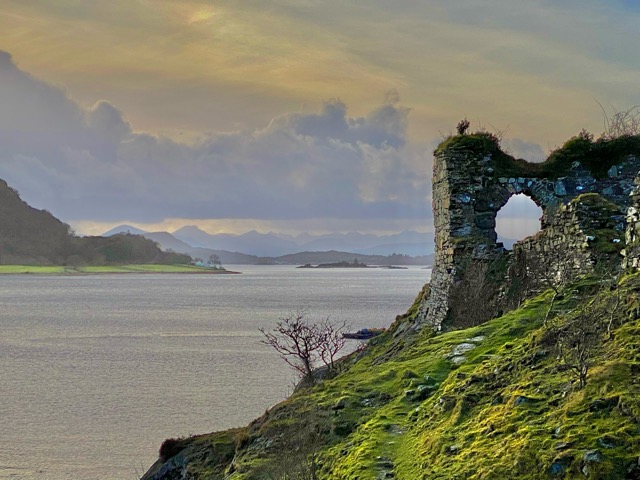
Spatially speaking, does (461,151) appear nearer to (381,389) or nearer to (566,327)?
(381,389)

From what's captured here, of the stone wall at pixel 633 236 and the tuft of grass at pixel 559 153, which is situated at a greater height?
the tuft of grass at pixel 559 153

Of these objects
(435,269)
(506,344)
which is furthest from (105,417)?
(506,344)

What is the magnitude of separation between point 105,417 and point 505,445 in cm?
2998

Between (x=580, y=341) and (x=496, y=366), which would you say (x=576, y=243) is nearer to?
(x=496, y=366)

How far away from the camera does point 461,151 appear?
20.0 metres

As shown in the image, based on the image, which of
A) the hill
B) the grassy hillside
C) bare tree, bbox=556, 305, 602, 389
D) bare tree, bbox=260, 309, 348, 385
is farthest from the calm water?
bare tree, bbox=556, 305, 602, 389

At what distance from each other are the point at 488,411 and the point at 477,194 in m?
12.3

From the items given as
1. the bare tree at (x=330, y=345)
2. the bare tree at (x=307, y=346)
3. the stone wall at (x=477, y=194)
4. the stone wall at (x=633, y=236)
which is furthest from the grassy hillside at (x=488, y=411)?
A: the bare tree at (x=330, y=345)

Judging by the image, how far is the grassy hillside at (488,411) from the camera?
681 cm

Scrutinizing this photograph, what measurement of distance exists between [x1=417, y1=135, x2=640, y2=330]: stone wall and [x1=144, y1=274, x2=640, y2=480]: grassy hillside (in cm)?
573

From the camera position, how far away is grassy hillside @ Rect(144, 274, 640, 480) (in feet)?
22.3

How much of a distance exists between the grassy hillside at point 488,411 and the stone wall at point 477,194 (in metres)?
5.73

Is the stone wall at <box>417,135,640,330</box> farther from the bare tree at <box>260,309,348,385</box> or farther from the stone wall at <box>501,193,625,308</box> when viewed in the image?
the bare tree at <box>260,309,348,385</box>

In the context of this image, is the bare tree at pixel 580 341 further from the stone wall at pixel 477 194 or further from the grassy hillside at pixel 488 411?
the stone wall at pixel 477 194
